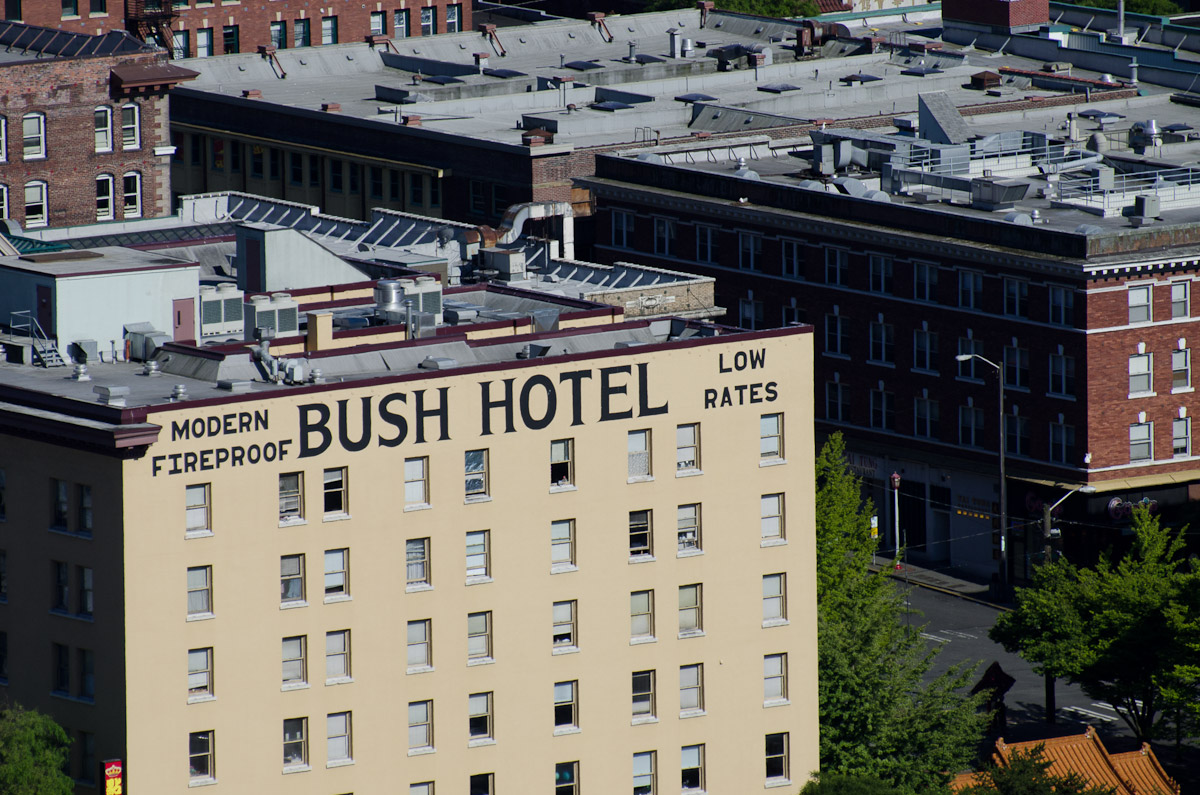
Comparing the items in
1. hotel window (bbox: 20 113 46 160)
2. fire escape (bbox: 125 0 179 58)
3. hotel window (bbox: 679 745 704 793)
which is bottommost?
hotel window (bbox: 679 745 704 793)

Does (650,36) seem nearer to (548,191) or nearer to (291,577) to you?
(548,191)

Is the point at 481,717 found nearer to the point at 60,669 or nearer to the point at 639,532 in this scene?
the point at 639,532

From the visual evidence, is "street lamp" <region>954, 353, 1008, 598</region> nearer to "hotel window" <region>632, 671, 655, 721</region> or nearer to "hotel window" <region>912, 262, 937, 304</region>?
"hotel window" <region>912, 262, 937, 304</region>

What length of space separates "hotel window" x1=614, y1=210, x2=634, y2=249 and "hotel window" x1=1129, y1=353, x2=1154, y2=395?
91.9 feet

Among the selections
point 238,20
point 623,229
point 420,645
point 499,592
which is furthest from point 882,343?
point 238,20

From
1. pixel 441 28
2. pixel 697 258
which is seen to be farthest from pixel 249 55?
pixel 697 258

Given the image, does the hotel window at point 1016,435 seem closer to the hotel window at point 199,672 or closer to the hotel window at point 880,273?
the hotel window at point 880,273

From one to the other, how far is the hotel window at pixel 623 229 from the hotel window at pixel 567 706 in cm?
5588

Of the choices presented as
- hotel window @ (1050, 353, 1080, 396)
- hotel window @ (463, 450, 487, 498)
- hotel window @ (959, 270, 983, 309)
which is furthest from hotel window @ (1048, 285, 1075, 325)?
hotel window @ (463, 450, 487, 498)

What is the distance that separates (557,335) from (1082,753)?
2365 cm

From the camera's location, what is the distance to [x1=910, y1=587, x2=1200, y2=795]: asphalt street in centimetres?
10256

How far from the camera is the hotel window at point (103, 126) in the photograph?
135 meters

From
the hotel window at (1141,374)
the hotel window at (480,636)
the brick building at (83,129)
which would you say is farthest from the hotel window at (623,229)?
the hotel window at (480,636)

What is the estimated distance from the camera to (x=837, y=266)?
127m
